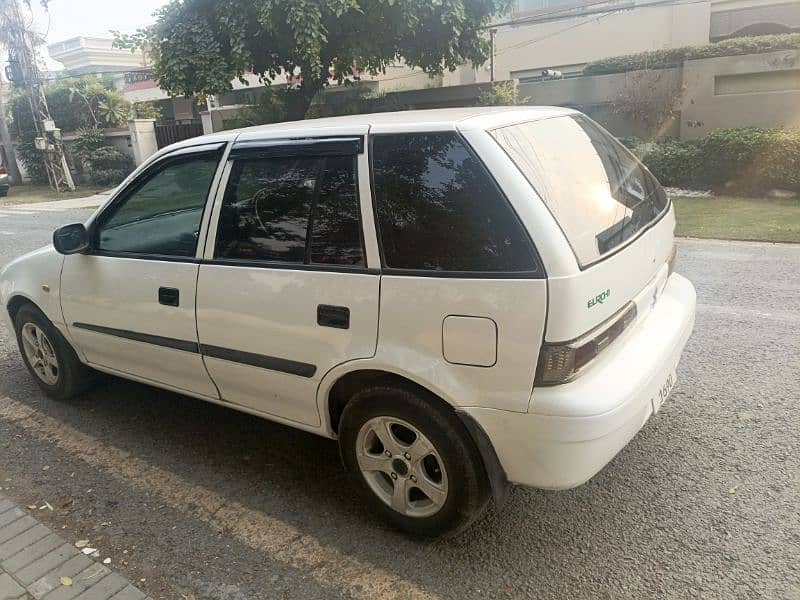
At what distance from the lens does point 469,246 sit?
7.79ft

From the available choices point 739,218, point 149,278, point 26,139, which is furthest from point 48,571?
point 26,139

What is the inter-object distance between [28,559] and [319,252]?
1.79 metres

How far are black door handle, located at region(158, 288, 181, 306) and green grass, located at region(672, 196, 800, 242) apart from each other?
23.9 ft

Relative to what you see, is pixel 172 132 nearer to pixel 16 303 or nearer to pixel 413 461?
pixel 16 303

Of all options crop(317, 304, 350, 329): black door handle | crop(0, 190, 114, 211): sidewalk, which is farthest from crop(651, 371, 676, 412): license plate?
crop(0, 190, 114, 211): sidewalk

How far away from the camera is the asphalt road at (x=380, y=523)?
247cm

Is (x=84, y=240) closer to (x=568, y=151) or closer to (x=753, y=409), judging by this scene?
(x=568, y=151)

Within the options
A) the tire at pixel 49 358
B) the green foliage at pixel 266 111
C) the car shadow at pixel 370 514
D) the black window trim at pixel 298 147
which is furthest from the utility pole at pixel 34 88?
the black window trim at pixel 298 147

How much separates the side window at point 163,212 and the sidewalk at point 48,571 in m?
1.43

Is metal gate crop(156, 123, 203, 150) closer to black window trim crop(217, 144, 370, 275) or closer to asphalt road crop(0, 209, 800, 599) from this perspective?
asphalt road crop(0, 209, 800, 599)

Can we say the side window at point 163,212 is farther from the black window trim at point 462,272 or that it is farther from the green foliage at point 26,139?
the green foliage at point 26,139

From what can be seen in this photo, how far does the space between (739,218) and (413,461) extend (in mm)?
8637

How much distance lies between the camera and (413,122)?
263 centimetres

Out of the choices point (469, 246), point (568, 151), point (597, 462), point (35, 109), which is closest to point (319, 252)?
point (469, 246)
